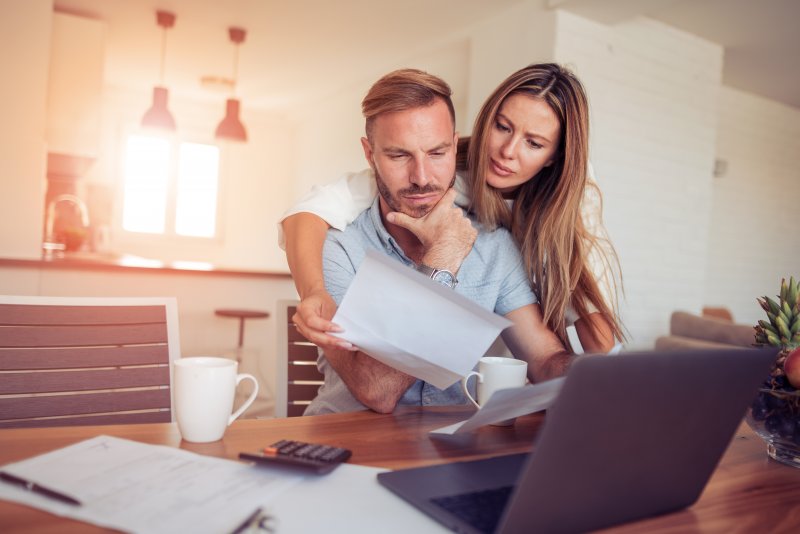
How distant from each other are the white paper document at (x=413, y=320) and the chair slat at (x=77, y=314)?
1.82ft

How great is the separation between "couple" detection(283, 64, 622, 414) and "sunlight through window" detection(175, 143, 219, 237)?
6.27m

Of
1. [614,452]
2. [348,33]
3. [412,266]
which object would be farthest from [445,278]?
[348,33]

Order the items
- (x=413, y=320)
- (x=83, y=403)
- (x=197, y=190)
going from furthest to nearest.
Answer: (x=197, y=190) → (x=83, y=403) → (x=413, y=320)

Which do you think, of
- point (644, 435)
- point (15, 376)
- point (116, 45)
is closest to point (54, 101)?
point (116, 45)

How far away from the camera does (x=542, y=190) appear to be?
5.49ft

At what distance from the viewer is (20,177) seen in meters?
3.39

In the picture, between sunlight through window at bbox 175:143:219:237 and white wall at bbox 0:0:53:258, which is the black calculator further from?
sunlight through window at bbox 175:143:219:237

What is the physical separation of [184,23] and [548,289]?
4077 mm

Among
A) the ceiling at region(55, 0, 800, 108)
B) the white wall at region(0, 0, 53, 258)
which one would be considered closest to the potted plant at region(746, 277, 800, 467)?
the ceiling at region(55, 0, 800, 108)

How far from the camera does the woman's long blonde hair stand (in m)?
1.48

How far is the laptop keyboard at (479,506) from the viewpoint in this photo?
62cm

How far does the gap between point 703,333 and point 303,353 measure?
2.80m

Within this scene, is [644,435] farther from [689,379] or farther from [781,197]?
[781,197]

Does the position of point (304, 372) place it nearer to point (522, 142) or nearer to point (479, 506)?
point (522, 142)
